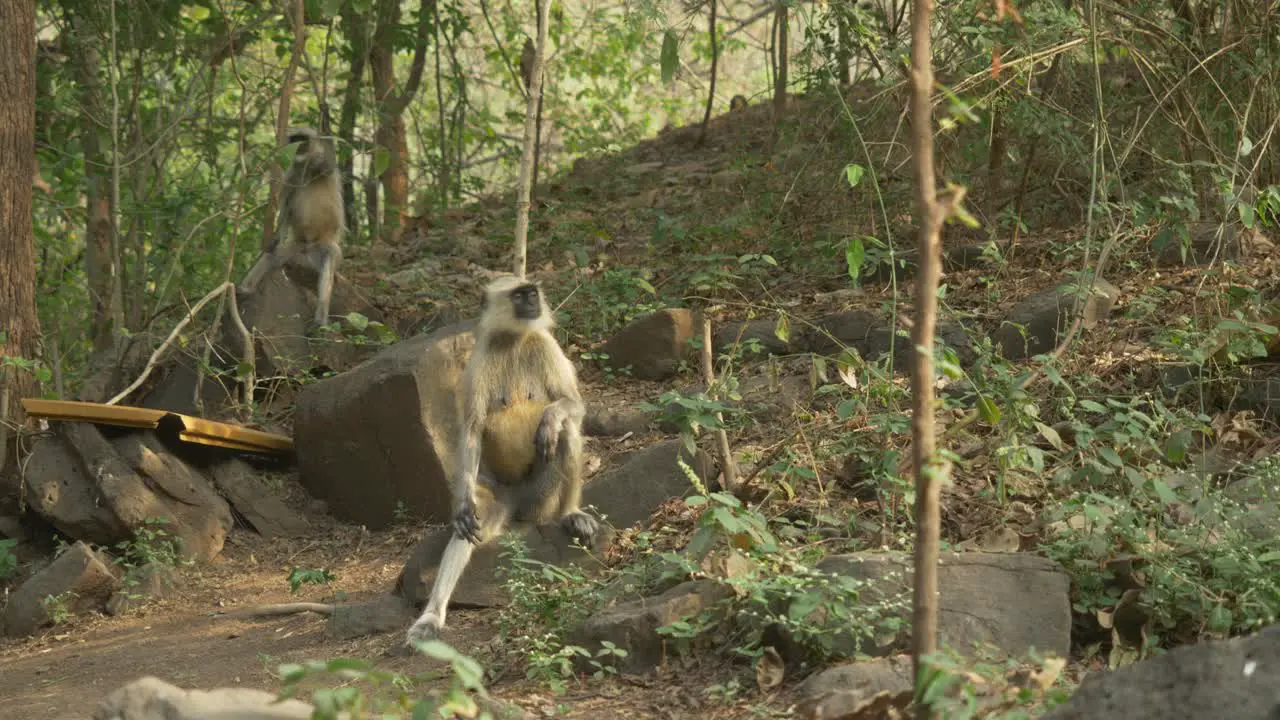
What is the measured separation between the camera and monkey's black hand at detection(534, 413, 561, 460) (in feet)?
18.3

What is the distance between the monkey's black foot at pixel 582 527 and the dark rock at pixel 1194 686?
109 inches

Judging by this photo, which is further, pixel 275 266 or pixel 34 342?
pixel 275 266

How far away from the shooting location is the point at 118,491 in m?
6.70

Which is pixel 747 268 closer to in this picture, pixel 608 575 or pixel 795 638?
pixel 608 575

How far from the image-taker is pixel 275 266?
9141 millimetres

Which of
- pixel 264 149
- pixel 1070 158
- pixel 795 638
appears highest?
pixel 264 149

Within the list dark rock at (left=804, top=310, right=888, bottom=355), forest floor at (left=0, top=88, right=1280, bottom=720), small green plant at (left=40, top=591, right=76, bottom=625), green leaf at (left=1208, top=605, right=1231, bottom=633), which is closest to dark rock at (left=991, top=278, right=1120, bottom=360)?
forest floor at (left=0, top=88, right=1280, bottom=720)

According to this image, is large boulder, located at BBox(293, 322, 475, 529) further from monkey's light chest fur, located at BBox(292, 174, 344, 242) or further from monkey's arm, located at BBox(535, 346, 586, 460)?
monkey's light chest fur, located at BBox(292, 174, 344, 242)

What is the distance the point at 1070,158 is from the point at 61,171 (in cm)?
715

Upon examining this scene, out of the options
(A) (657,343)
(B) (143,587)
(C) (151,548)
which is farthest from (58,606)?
(A) (657,343)

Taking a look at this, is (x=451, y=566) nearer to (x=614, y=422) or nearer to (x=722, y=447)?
(x=722, y=447)

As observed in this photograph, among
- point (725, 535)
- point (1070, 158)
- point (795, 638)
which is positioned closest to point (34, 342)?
point (725, 535)

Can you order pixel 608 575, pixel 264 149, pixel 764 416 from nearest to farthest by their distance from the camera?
pixel 608 575 → pixel 764 416 → pixel 264 149

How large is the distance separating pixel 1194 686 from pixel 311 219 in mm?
7902
